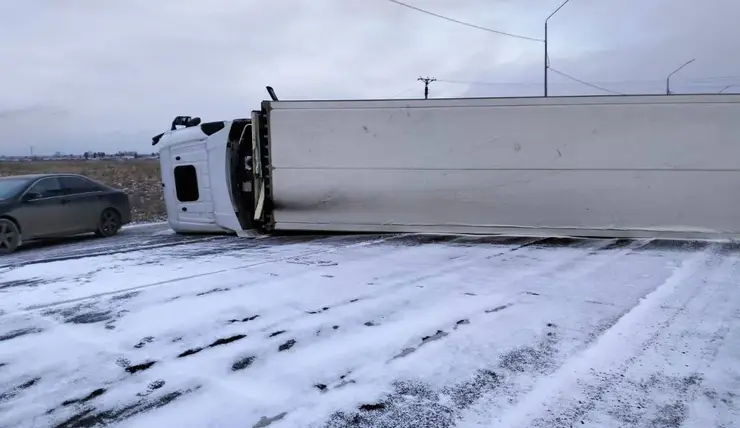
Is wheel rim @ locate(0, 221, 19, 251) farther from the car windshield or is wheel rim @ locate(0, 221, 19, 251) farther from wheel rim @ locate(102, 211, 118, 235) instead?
wheel rim @ locate(102, 211, 118, 235)

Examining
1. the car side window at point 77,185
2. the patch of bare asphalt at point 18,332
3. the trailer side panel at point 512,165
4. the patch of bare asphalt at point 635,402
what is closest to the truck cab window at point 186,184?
the trailer side panel at point 512,165

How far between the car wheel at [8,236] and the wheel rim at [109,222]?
191cm

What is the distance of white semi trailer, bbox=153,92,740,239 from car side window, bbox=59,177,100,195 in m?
2.27

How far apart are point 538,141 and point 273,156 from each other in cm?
445

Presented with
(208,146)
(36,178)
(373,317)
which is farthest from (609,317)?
(36,178)

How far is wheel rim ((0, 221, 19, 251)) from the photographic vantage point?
9844 millimetres

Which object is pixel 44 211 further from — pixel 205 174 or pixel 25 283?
pixel 25 283

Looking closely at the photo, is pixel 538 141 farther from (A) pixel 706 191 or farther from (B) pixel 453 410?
(B) pixel 453 410

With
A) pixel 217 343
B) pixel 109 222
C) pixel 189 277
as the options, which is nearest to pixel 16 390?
pixel 217 343

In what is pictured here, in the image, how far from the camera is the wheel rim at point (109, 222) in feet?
38.7

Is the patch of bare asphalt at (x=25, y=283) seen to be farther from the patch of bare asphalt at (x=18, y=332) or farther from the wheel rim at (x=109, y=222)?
the wheel rim at (x=109, y=222)

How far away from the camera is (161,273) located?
22.4 feet

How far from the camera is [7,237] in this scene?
32.4 feet

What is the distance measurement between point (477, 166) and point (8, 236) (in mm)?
Answer: 8195
